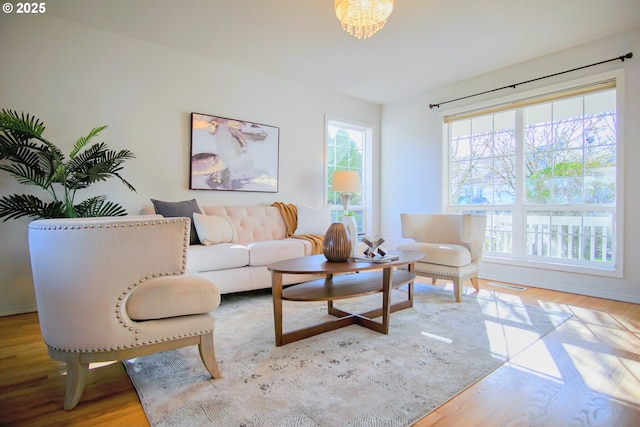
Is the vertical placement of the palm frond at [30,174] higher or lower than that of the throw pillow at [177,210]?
higher

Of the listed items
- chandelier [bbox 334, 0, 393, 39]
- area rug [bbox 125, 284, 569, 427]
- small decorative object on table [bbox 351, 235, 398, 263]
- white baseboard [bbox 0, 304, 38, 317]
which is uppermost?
chandelier [bbox 334, 0, 393, 39]

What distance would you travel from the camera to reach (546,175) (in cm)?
376

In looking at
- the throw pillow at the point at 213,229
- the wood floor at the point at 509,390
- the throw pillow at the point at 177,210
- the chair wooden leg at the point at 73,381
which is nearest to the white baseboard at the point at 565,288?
the wood floor at the point at 509,390

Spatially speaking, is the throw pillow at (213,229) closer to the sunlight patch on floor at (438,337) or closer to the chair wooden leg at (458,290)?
the sunlight patch on floor at (438,337)

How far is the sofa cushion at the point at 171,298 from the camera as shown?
1.45 metres

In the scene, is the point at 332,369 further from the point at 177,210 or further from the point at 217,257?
the point at 177,210

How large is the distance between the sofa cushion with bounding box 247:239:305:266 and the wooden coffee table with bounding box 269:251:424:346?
0.78 meters

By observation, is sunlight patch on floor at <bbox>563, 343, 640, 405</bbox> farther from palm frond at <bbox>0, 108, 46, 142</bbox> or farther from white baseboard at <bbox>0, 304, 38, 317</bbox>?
white baseboard at <bbox>0, 304, 38, 317</bbox>

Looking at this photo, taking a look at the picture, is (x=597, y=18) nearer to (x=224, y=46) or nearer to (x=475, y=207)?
(x=475, y=207)

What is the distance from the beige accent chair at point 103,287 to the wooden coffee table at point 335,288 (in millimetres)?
694

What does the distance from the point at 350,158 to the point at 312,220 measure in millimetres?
1685

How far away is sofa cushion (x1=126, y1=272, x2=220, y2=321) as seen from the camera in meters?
1.45

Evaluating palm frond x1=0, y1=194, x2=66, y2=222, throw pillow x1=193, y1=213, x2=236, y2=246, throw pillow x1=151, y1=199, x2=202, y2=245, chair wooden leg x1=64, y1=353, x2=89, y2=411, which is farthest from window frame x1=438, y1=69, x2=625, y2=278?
palm frond x1=0, y1=194, x2=66, y2=222

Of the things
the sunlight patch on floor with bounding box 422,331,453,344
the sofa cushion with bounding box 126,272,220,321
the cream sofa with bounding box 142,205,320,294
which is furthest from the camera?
the cream sofa with bounding box 142,205,320,294
